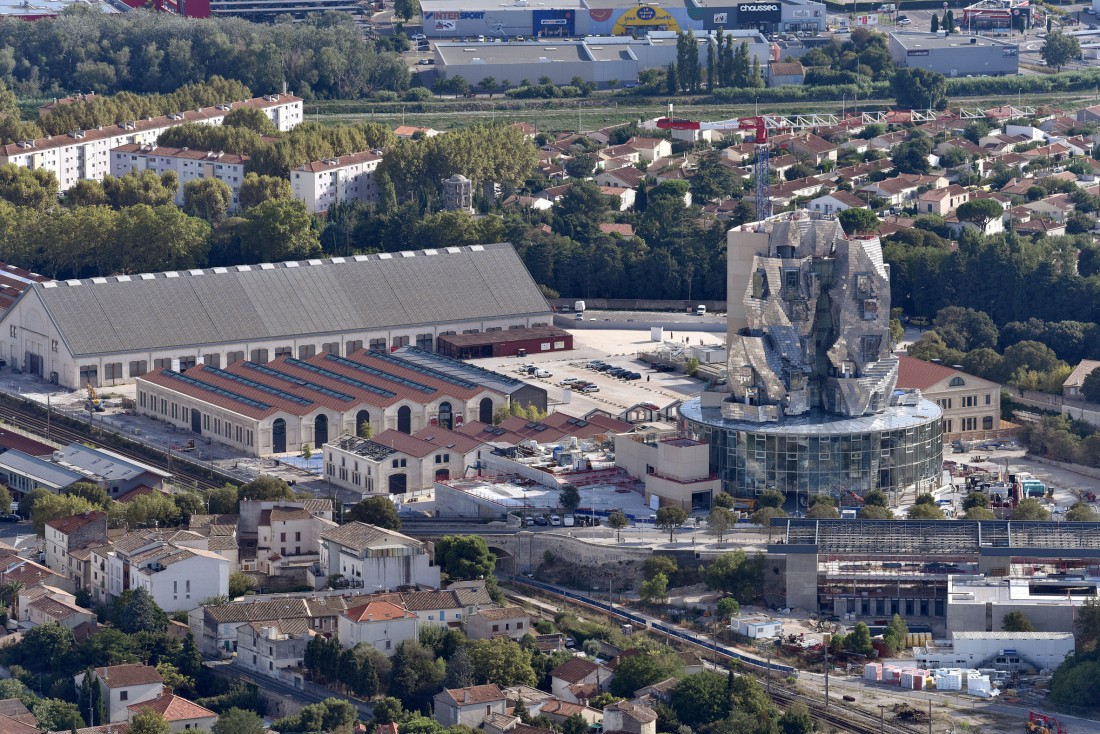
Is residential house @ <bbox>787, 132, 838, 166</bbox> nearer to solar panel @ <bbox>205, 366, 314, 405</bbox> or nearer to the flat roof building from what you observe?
the flat roof building

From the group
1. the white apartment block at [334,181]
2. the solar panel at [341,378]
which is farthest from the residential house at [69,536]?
the white apartment block at [334,181]

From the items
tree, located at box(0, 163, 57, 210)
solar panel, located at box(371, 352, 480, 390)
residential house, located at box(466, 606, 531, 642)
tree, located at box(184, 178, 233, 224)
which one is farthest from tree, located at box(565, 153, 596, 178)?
residential house, located at box(466, 606, 531, 642)

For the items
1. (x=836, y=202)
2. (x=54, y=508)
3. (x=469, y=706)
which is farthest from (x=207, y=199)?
(x=469, y=706)

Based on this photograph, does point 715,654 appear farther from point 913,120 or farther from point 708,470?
point 913,120

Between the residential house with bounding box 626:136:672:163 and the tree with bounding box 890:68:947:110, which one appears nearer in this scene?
the residential house with bounding box 626:136:672:163

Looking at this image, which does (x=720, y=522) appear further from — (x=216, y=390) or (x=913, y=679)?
(x=216, y=390)

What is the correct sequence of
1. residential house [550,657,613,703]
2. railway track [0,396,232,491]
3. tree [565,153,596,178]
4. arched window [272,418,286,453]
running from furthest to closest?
1. tree [565,153,596,178]
2. arched window [272,418,286,453]
3. railway track [0,396,232,491]
4. residential house [550,657,613,703]
